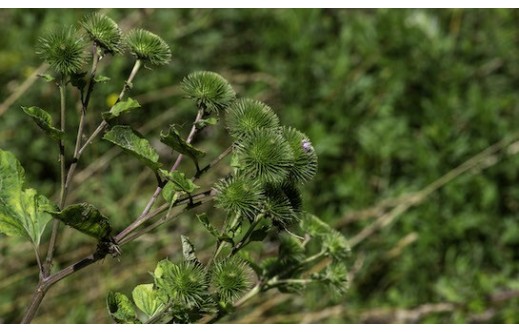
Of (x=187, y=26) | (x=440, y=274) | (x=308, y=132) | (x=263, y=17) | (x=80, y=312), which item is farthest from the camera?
(x=263, y=17)

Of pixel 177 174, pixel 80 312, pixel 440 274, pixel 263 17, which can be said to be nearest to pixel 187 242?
pixel 177 174

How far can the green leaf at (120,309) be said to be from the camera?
3.63 ft

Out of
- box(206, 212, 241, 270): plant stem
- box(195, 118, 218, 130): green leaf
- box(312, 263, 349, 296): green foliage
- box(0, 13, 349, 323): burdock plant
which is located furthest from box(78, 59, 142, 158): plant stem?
box(312, 263, 349, 296): green foliage

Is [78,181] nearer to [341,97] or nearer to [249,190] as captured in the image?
[341,97]

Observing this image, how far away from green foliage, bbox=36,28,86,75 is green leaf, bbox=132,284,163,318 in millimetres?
327

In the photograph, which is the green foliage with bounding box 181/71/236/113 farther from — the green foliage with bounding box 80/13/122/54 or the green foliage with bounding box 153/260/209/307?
the green foliage with bounding box 153/260/209/307

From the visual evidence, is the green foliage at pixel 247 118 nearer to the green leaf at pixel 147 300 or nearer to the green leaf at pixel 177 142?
the green leaf at pixel 177 142

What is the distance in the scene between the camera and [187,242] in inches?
44.0

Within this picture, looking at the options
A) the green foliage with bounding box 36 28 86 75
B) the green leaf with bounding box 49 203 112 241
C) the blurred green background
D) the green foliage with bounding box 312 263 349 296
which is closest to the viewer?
the green leaf with bounding box 49 203 112 241

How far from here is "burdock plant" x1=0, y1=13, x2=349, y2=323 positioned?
1059mm

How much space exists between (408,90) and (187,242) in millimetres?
2835

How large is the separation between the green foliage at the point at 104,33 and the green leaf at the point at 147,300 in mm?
343

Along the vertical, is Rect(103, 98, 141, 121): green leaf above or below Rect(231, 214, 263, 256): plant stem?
above

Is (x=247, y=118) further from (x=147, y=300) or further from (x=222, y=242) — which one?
(x=147, y=300)
